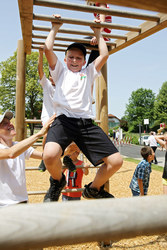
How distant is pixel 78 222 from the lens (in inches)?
22.0

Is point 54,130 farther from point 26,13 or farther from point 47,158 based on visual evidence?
point 26,13

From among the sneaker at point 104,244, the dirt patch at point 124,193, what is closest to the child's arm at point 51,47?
the dirt patch at point 124,193

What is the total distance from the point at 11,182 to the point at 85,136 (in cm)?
75

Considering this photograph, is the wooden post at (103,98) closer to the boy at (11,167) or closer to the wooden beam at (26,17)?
the wooden beam at (26,17)

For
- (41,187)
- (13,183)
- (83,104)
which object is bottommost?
(41,187)

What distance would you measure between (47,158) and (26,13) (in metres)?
1.36

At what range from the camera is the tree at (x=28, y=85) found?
1062 inches

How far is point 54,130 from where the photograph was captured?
79.8 inches

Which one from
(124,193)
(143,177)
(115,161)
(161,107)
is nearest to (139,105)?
(161,107)

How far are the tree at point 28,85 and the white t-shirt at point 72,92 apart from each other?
2495cm

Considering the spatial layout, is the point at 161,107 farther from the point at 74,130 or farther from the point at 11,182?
the point at 11,182

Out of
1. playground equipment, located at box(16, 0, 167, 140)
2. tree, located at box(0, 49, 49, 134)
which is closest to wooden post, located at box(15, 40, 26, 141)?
playground equipment, located at box(16, 0, 167, 140)

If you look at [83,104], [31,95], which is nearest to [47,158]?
[83,104]

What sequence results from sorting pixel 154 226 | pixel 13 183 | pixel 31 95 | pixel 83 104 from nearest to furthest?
pixel 154 226, pixel 13 183, pixel 83 104, pixel 31 95
